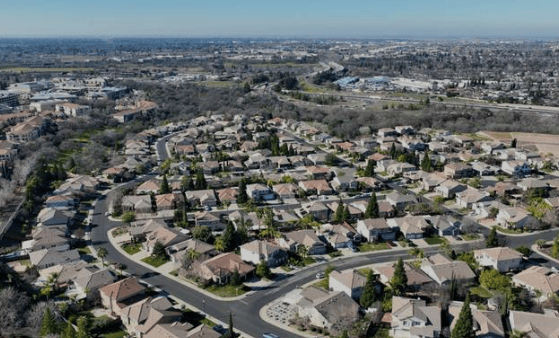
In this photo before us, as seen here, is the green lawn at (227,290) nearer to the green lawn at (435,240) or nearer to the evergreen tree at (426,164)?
the green lawn at (435,240)

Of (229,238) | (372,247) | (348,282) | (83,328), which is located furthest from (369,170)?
(83,328)

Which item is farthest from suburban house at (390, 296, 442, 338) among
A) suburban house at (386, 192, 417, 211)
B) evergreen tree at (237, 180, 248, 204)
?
evergreen tree at (237, 180, 248, 204)

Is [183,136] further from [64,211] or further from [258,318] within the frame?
[258,318]

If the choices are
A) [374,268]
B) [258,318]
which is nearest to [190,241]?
[258,318]

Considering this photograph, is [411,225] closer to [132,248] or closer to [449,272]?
[449,272]

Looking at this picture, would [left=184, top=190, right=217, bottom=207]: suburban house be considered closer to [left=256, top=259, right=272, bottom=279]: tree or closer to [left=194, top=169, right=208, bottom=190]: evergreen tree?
[left=194, top=169, right=208, bottom=190]: evergreen tree

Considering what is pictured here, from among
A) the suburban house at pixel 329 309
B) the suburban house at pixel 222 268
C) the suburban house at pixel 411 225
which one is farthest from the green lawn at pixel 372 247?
the suburban house at pixel 222 268
